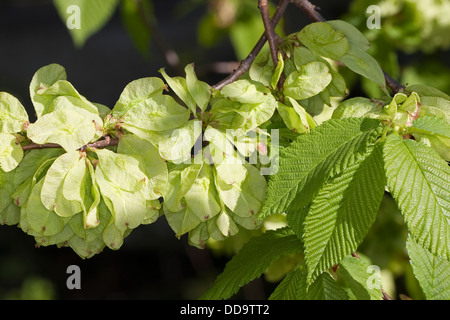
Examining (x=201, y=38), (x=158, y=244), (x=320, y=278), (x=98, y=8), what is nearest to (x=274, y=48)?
(x=320, y=278)

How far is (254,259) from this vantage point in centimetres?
84

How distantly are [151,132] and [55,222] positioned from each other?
167mm

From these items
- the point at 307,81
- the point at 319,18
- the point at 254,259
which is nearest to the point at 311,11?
the point at 319,18

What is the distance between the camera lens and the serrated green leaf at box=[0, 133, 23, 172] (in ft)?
2.16

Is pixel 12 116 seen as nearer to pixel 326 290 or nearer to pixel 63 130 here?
pixel 63 130

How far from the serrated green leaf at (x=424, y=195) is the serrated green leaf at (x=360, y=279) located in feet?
0.73

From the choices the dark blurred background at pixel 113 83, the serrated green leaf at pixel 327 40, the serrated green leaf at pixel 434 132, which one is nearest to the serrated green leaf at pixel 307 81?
the serrated green leaf at pixel 327 40

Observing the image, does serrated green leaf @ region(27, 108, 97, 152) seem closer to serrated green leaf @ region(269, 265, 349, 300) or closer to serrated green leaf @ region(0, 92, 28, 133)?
serrated green leaf @ region(0, 92, 28, 133)

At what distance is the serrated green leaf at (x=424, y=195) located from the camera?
0.62 m

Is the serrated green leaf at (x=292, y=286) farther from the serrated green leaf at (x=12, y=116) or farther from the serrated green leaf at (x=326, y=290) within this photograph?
the serrated green leaf at (x=12, y=116)

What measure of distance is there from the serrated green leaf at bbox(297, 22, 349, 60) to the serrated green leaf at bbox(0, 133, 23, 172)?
1.30ft

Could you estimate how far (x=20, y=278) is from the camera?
8.44 feet

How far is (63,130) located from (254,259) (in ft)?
1.12

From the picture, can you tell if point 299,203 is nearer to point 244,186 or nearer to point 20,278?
point 244,186
